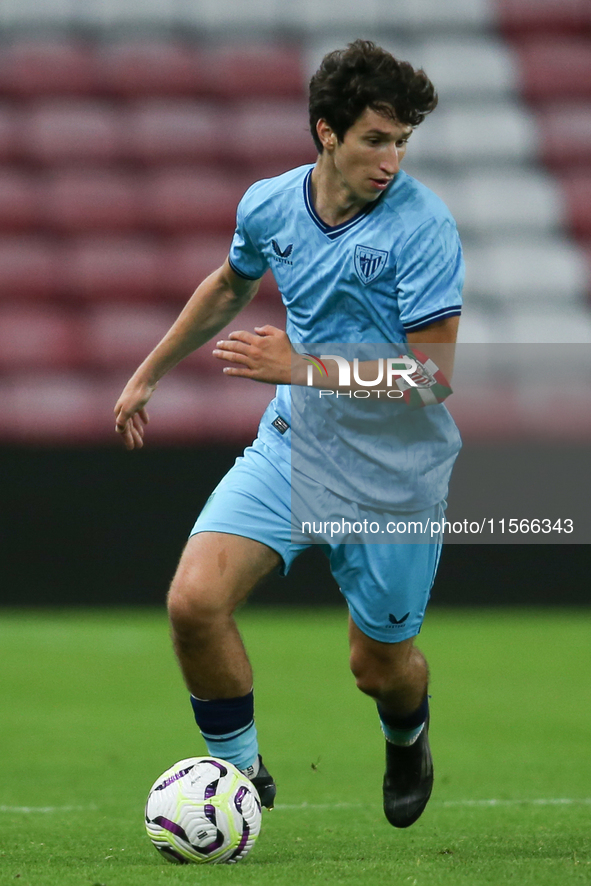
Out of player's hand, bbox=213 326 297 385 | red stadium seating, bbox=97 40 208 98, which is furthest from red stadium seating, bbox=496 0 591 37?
player's hand, bbox=213 326 297 385

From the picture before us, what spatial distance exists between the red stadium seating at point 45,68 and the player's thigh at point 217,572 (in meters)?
→ 9.89

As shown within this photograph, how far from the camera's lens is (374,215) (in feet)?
10.8

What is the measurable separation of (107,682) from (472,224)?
21.5 feet

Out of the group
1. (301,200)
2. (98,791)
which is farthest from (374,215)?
(98,791)

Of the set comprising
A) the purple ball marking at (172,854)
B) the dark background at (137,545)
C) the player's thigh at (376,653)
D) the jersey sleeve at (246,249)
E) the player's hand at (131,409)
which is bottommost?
the dark background at (137,545)

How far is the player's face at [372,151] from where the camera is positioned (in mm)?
3209

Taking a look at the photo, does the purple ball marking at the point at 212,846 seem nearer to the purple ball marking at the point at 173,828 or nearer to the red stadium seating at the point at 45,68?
the purple ball marking at the point at 173,828

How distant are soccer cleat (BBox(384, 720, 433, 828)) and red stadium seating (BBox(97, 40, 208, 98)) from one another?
967cm

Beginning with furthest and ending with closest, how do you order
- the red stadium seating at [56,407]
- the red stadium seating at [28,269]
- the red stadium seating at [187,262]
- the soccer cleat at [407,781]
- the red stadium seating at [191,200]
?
1. the red stadium seating at [191,200]
2. the red stadium seating at [187,262]
3. the red stadium seating at [28,269]
4. the red stadium seating at [56,407]
5. the soccer cleat at [407,781]

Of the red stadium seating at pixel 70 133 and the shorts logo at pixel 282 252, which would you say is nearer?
the shorts logo at pixel 282 252

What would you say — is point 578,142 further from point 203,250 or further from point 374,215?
point 374,215

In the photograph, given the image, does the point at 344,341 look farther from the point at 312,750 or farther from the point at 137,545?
the point at 137,545

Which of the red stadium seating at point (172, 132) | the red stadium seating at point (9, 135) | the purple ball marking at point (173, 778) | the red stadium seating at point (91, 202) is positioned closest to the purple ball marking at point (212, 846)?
the purple ball marking at point (173, 778)

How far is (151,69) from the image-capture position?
12.5 meters
